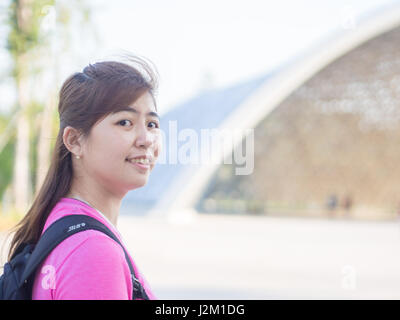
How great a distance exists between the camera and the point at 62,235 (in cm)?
101

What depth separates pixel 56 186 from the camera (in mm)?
1256

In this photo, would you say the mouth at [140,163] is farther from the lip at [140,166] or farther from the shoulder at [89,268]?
the shoulder at [89,268]

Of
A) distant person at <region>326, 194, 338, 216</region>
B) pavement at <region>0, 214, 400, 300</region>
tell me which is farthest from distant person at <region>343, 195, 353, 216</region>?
pavement at <region>0, 214, 400, 300</region>

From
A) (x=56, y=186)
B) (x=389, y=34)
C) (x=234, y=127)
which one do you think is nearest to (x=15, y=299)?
(x=56, y=186)

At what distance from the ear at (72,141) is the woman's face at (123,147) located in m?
0.02

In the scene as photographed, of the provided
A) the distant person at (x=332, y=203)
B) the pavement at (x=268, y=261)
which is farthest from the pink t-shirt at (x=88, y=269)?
the distant person at (x=332, y=203)

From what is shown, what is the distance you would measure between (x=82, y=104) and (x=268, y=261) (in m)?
7.03

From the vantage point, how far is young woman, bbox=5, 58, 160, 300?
112 cm

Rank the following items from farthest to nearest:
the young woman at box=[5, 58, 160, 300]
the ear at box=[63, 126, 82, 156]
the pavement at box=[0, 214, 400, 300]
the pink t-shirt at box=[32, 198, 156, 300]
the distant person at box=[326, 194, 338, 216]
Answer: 1. the distant person at box=[326, 194, 338, 216]
2. the pavement at box=[0, 214, 400, 300]
3. the ear at box=[63, 126, 82, 156]
4. the young woman at box=[5, 58, 160, 300]
5. the pink t-shirt at box=[32, 198, 156, 300]

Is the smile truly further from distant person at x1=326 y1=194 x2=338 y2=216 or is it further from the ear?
distant person at x1=326 y1=194 x2=338 y2=216

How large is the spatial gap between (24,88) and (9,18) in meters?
1.39

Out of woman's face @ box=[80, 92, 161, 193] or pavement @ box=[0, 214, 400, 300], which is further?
pavement @ box=[0, 214, 400, 300]

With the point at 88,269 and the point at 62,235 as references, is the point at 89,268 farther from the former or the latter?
the point at 62,235

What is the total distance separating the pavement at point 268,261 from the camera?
5.85 meters
